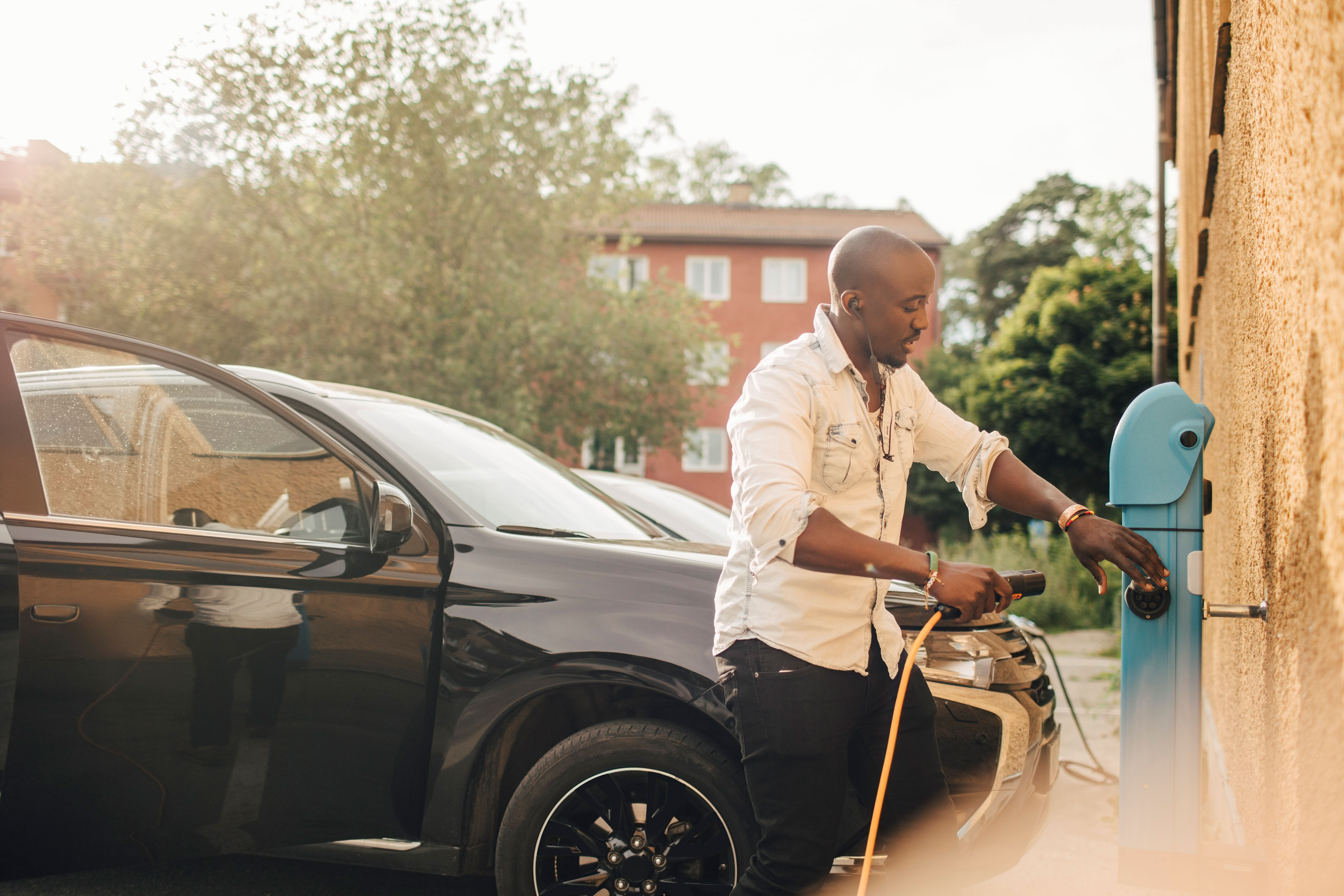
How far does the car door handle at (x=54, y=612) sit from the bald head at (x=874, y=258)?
6.76 feet

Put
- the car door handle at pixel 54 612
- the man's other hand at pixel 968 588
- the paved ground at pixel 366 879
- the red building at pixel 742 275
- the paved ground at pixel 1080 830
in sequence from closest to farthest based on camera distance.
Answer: the man's other hand at pixel 968 588
the car door handle at pixel 54 612
the paved ground at pixel 366 879
the paved ground at pixel 1080 830
the red building at pixel 742 275

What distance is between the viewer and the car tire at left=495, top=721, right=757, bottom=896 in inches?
100

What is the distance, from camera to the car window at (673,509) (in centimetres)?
570

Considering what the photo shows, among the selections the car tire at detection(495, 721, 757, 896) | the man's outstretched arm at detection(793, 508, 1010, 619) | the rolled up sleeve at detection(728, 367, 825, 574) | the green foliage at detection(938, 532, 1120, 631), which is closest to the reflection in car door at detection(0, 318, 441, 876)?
the car tire at detection(495, 721, 757, 896)

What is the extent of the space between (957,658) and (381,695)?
1.52 meters

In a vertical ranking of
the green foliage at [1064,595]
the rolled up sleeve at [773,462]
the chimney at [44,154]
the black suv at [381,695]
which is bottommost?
the green foliage at [1064,595]

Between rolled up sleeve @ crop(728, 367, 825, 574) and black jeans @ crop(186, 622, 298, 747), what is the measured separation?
1389mm

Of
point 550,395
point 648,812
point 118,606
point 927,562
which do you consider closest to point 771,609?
point 927,562

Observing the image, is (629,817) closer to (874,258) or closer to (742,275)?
(874,258)

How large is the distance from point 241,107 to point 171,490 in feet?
55.1

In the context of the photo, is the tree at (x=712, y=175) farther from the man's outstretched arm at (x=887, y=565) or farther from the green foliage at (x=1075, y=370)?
the man's outstretched arm at (x=887, y=565)

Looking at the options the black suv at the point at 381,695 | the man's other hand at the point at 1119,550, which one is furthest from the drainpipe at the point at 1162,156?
the black suv at the point at 381,695

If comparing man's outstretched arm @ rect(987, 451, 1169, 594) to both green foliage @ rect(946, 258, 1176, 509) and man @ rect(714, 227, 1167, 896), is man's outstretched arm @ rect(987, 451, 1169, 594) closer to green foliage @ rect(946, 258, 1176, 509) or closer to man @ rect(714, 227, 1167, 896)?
man @ rect(714, 227, 1167, 896)

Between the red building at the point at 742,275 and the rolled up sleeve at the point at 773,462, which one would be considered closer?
the rolled up sleeve at the point at 773,462
